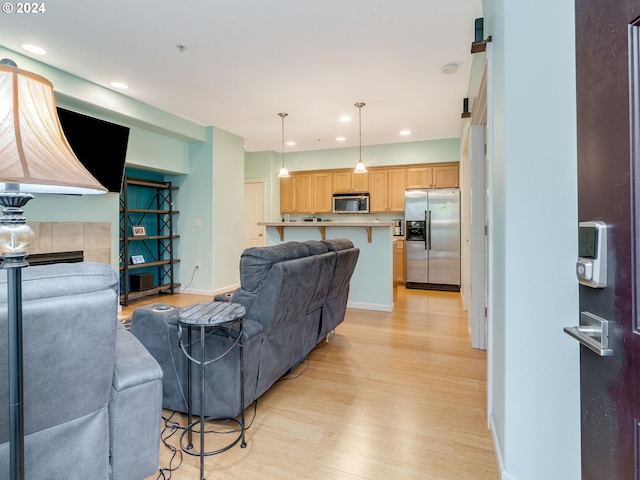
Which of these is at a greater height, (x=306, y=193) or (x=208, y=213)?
(x=306, y=193)

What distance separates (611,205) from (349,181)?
6.24 metres

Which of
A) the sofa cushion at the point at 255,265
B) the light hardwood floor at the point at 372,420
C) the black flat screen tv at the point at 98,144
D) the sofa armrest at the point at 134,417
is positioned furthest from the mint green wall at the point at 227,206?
the sofa armrest at the point at 134,417

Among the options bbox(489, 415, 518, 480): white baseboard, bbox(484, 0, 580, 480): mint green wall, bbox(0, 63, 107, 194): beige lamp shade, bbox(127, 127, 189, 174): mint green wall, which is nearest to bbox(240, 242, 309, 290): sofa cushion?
bbox(0, 63, 107, 194): beige lamp shade

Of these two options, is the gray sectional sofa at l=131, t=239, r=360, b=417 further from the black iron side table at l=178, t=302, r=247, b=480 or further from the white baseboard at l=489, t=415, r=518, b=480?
the white baseboard at l=489, t=415, r=518, b=480

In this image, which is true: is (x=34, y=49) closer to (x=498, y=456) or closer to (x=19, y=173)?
(x=19, y=173)

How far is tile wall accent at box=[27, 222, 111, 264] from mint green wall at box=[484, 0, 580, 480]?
4321 mm

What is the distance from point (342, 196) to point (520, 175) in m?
5.65

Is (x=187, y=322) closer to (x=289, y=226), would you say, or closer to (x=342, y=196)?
(x=289, y=226)

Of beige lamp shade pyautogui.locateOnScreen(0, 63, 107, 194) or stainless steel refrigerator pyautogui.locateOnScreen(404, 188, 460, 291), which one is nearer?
beige lamp shade pyautogui.locateOnScreen(0, 63, 107, 194)

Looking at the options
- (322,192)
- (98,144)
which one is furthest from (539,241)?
(322,192)

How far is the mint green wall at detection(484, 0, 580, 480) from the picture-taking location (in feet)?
4.15

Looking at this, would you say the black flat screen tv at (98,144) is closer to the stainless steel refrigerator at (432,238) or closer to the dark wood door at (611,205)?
the dark wood door at (611,205)

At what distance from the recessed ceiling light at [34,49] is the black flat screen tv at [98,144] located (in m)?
0.51

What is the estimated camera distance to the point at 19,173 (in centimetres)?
73
